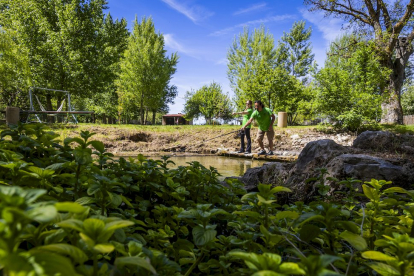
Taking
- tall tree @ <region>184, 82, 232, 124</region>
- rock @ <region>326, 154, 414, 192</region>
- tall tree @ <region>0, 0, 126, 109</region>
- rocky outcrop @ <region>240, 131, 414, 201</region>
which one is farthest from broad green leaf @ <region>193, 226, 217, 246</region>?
tall tree @ <region>184, 82, 232, 124</region>

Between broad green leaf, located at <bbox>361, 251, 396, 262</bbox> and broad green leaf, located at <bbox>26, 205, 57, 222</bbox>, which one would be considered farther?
broad green leaf, located at <bbox>361, 251, 396, 262</bbox>

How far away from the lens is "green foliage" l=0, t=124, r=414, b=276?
503 millimetres

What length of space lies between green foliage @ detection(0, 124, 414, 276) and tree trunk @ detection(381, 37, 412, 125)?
15352mm

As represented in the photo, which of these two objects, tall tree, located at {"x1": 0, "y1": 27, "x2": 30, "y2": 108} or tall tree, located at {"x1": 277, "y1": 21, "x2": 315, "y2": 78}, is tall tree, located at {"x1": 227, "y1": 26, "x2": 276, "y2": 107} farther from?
tall tree, located at {"x1": 0, "y1": 27, "x2": 30, "y2": 108}

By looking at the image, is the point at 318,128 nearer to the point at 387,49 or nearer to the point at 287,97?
the point at 387,49

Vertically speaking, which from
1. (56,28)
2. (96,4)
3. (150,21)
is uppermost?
(150,21)

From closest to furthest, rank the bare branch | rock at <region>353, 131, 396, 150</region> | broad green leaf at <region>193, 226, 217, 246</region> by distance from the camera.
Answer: broad green leaf at <region>193, 226, 217, 246</region>, rock at <region>353, 131, 396, 150</region>, the bare branch

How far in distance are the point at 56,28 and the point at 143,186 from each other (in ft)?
78.1

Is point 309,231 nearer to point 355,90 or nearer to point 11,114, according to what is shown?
point 355,90

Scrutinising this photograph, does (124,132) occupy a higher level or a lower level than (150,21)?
lower

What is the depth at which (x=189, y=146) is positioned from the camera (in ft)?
39.8

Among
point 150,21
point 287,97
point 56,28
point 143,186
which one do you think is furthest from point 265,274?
point 150,21

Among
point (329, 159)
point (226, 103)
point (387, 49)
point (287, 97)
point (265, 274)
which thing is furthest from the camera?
point (226, 103)

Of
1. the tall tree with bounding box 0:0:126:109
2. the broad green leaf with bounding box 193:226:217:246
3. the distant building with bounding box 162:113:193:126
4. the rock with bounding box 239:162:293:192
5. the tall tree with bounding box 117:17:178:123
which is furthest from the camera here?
the distant building with bounding box 162:113:193:126
